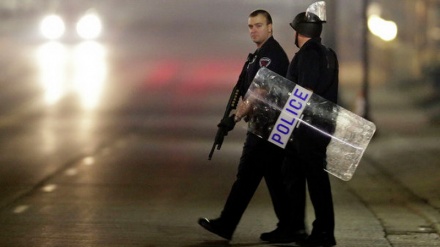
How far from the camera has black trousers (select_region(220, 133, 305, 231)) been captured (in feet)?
29.7

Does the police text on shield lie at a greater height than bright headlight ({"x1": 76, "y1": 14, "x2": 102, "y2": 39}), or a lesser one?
lesser

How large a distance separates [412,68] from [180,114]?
29.4 feet

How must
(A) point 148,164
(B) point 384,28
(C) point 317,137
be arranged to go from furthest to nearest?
(B) point 384,28 < (A) point 148,164 < (C) point 317,137

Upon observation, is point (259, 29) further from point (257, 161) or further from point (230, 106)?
point (257, 161)

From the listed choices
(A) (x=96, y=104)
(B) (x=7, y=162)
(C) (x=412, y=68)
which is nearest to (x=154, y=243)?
(B) (x=7, y=162)

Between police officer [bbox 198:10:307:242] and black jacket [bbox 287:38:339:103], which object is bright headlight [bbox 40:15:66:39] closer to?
police officer [bbox 198:10:307:242]

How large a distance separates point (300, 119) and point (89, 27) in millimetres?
39842

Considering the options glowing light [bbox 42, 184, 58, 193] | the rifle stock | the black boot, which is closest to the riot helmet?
the rifle stock

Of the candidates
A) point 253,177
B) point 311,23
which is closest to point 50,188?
point 253,177

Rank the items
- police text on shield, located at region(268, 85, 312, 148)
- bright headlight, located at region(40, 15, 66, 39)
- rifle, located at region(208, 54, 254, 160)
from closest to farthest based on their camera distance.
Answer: police text on shield, located at region(268, 85, 312, 148)
rifle, located at region(208, 54, 254, 160)
bright headlight, located at region(40, 15, 66, 39)

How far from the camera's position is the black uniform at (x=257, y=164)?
29.3 ft

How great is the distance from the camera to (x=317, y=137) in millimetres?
8734

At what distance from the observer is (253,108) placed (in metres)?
8.79

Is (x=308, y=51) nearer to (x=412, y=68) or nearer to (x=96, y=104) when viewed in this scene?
(x=96, y=104)
